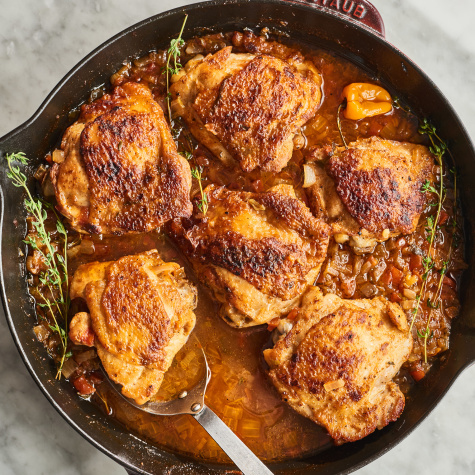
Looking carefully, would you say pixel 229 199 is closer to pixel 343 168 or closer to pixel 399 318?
pixel 343 168

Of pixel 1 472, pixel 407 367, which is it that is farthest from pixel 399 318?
pixel 1 472

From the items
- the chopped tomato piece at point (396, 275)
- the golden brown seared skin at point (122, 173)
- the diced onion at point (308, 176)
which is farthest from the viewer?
the chopped tomato piece at point (396, 275)

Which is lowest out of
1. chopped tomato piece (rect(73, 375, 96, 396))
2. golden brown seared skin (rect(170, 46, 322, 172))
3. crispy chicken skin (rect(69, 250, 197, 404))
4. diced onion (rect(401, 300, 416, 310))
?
chopped tomato piece (rect(73, 375, 96, 396))

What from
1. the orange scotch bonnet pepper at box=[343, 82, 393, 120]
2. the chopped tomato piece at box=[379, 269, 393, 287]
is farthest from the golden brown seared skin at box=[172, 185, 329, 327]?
the orange scotch bonnet pepper at box=[343, 82, 393, 120]

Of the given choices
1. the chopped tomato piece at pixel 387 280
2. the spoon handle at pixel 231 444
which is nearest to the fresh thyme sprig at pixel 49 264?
the spoon handle at pixel 231 444

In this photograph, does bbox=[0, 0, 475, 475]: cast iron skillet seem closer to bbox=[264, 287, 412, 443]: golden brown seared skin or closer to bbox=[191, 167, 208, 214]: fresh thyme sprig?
bbox=[264, 287, 412, 443]: golden brown seared skin

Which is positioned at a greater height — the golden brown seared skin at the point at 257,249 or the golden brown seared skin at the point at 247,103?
the golden brown seared skin at the point at 247,103

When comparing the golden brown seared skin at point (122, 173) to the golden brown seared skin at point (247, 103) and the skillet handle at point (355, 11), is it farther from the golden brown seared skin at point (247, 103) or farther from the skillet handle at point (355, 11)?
the skillet handle at point (355, 11)
